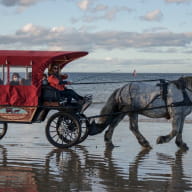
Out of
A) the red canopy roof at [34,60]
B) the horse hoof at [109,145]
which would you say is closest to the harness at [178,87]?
the horse hoof at [109,145]

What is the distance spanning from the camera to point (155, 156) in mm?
10039

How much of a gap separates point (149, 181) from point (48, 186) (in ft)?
4.87

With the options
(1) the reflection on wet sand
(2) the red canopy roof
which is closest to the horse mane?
(1) the reflection on wet sand

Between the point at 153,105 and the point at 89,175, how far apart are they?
12.5ft

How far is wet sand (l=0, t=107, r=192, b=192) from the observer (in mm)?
7254

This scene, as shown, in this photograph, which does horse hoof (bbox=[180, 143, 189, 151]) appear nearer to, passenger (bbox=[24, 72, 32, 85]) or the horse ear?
the horse ear

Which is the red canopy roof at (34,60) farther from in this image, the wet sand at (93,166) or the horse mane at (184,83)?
the horse mane at (184,83)

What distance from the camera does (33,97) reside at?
10.8 meters

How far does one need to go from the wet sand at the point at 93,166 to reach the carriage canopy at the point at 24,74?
1.03 metres

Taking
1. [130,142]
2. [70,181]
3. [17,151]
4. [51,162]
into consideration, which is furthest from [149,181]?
[130,142]

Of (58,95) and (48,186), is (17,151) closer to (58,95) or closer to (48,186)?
(58,95)

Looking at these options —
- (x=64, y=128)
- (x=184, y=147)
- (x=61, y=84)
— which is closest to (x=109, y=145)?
(x=64, y=128)

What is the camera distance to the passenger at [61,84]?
10.9 m

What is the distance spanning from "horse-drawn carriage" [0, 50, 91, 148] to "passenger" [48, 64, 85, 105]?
11 cm
